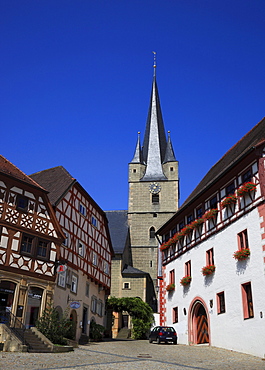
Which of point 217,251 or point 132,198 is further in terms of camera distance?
point 132,198

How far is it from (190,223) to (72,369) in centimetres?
1539

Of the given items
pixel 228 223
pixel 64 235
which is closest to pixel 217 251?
pixel 228 223

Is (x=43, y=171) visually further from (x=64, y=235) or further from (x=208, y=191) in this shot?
(x=208, y=191)

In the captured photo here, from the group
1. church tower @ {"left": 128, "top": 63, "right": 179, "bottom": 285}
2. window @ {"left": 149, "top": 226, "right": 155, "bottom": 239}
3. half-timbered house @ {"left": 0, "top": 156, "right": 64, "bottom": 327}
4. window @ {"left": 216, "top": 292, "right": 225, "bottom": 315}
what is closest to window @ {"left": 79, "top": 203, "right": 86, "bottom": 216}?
half-timbered house @ {"left": 0, "top": 156, "right": 64, "bottom": 327}

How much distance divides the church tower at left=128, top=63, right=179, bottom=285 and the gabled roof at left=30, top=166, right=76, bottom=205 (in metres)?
26.1

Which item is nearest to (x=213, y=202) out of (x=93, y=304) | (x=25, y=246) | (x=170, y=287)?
(x=170, y=287)

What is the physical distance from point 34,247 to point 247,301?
10962mm

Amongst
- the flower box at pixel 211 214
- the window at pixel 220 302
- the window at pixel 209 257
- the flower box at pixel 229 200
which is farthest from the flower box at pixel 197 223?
the window at pixel 220 302

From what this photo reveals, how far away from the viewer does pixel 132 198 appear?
58.0 metres

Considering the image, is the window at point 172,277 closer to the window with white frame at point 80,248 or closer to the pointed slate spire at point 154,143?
the window with white frame at point 80,248

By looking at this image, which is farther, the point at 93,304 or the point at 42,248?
the point at 93,304

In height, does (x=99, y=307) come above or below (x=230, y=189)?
below

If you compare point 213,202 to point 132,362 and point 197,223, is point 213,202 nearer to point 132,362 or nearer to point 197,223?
point 197,223

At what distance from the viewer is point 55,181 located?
28.3m
